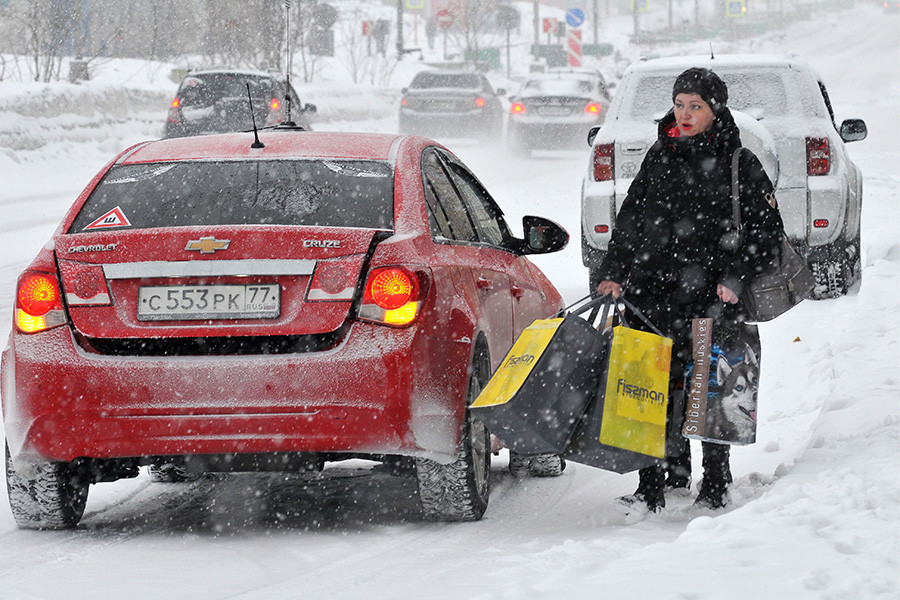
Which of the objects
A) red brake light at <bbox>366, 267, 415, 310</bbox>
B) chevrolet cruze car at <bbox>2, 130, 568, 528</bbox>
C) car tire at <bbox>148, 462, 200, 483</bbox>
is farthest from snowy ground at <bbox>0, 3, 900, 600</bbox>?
red brake light at <bbox>366, 267, 415, 310</bbox>

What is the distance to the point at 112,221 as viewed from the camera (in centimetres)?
497

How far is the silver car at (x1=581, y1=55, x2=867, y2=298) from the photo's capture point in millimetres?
9703

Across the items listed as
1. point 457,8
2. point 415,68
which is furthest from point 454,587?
point 457,8

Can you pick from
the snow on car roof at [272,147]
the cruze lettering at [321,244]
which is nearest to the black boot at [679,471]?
the snow on car roof at [272,147]

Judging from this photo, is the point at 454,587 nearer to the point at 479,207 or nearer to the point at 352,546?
the point at 352,546

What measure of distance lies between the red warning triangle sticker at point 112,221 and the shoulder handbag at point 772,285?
2.12 metres

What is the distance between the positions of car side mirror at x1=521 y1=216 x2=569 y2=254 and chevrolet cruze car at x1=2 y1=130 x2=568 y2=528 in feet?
3.93

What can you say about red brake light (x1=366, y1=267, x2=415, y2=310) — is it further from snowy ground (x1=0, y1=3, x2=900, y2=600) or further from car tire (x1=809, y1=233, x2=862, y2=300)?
car tire (x1=809, y1=233, x2=862, y2=300)

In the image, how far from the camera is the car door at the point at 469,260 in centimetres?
522

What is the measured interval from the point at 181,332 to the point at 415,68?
55321mm

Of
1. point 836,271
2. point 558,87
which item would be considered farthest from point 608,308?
point 558,87

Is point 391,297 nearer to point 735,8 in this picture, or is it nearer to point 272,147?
point 272,147

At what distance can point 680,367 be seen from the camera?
5.26 meters

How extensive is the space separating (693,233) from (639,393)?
70 cm
